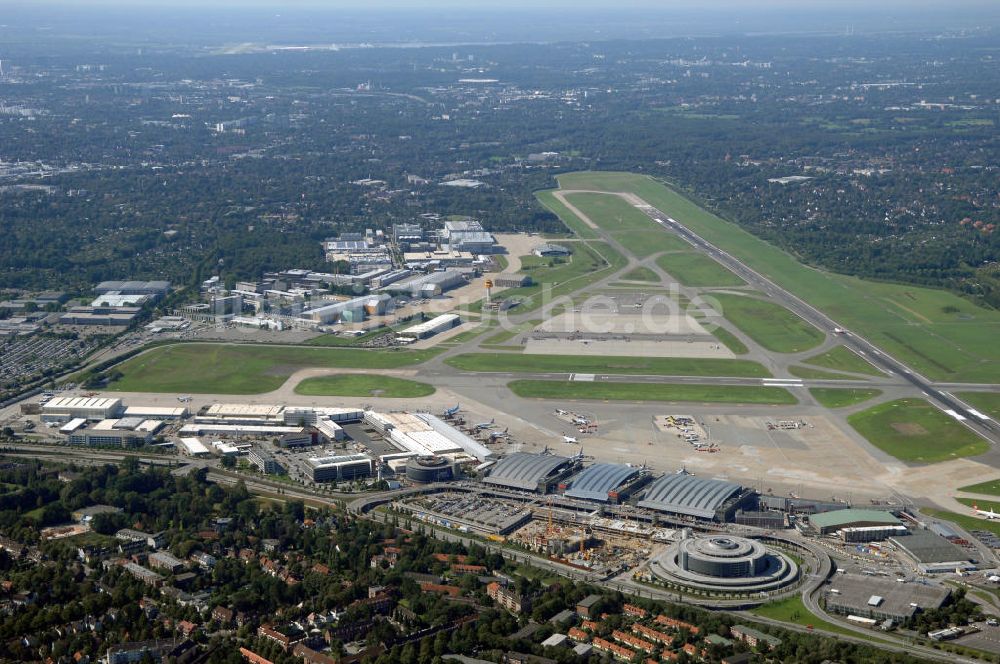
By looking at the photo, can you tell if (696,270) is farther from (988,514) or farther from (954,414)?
(988,514)

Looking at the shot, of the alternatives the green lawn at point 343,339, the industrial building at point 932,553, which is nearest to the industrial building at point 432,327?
the green lawn at point 343,339

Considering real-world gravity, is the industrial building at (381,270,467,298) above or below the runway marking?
below

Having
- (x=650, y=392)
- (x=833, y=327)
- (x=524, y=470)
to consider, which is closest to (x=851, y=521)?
(x=524, y=470)

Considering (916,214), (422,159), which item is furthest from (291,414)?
(422,159)

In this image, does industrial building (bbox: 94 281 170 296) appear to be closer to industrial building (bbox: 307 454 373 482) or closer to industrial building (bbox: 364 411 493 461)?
industrial building (bbox: 364 411 493 461)

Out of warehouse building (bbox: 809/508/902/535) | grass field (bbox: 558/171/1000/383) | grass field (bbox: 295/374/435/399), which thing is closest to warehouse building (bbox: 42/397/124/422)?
grass field (bbox: 295/374/435/399)

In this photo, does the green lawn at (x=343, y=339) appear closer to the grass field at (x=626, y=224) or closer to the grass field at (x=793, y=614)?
the grass field at (x=626, y=224)
